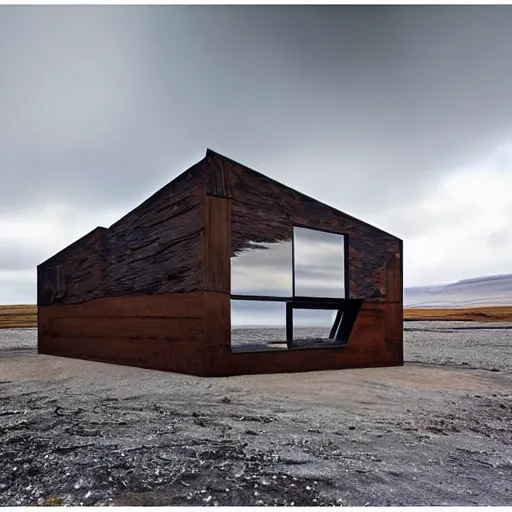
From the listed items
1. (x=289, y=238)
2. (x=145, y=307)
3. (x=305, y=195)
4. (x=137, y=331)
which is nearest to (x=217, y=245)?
(x=289, y=238)

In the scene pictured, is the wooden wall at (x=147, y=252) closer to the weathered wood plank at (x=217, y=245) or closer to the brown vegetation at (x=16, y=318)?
the weathered wood plank at (x=217, y=245)

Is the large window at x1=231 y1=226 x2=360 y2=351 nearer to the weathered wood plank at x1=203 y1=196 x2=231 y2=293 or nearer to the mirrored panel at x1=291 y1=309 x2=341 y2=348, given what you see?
the mirrored panel at x1=291 y1=309 x2=341 y2=348

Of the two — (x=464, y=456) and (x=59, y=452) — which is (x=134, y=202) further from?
(x=464, y=456)

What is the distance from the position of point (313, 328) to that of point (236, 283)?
1936 millimetres

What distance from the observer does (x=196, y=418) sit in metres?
3.39

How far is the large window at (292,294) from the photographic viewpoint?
5.91 m

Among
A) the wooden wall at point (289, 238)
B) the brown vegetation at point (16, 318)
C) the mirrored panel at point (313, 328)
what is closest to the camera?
the wooden wall at point (289, 238)

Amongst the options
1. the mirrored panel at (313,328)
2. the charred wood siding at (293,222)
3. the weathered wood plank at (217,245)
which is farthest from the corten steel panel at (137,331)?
the mirrored panel at (313,328)

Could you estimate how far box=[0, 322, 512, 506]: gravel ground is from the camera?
2.02 meters

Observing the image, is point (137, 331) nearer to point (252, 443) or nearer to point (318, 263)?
point (318, 263)

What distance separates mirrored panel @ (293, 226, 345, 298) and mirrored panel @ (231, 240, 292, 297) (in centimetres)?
21

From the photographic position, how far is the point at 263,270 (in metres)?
6.06

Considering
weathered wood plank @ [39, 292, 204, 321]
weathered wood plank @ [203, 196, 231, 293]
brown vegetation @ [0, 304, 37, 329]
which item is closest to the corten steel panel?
weathered wood plank @ [39, 292, 204, 321]

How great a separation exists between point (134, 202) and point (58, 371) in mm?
2981
